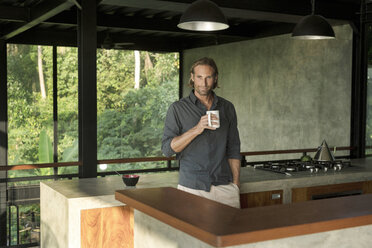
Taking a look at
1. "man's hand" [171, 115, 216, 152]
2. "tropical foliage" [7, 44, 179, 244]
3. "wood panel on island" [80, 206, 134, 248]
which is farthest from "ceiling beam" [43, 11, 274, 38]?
"man's hand" [171, 115, 216, 152]

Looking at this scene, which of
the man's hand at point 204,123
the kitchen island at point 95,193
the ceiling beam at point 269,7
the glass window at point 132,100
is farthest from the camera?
the glass window at point 132,100

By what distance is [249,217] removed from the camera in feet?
5.08

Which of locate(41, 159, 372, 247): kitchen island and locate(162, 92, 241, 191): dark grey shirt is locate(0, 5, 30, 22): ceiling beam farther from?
locate(162, 92, 241, 191): dark grey shirt

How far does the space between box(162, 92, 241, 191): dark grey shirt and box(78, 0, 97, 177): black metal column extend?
69.2 inches

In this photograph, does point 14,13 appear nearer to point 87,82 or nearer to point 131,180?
point 87,82

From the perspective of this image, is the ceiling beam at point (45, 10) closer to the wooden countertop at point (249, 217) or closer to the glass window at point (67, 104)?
the glass window at point (67, 104)

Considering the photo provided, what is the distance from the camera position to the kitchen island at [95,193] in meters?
2.98

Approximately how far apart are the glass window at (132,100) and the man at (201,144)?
281 inches

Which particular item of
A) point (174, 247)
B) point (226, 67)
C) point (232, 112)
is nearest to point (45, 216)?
point (232, 112)

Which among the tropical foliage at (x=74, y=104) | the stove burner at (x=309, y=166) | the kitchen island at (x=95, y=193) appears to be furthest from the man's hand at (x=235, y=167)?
the tropical foliage at (x=74, y=104)

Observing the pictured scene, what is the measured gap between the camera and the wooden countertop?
1386mm

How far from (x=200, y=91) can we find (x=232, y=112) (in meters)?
0.27

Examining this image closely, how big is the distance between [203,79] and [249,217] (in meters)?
1.05

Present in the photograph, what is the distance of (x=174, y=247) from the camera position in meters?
1.72
